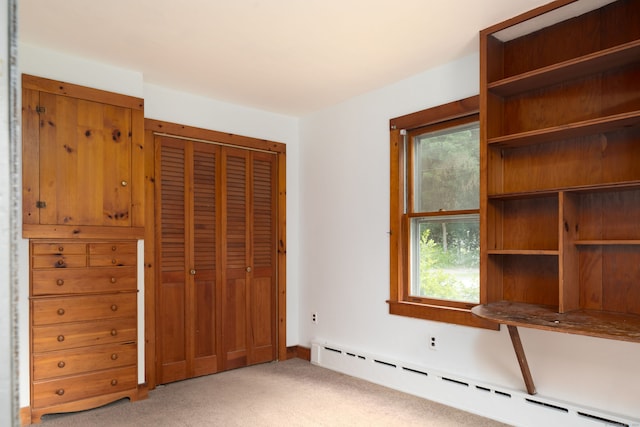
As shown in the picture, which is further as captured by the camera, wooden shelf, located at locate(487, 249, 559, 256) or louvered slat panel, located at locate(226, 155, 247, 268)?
louvered slat panel, located at locate(226, 155, 247, 268)

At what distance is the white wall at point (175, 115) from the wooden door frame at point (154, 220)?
2.7 inches

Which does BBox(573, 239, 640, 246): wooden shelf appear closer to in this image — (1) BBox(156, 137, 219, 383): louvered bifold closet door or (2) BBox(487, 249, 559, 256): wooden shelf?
(2) BBox(487, 249, 559, 256): wooden shelf

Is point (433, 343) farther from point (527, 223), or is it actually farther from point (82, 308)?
point (82, 308)

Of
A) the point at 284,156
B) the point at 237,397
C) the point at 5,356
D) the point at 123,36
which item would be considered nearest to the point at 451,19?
the point at 123,36

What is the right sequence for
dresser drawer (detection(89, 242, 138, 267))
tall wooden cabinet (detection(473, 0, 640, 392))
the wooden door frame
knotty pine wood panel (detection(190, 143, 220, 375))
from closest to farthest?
tall wooden cabinet (detection(473, 0, 640, 392)) → dresser drawer (detection(89, 242, 138, 267)) → the wooden door frame → knotty pine wood panel (detection(190, 143, 220, 375))

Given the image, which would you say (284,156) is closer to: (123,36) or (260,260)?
(260,260)

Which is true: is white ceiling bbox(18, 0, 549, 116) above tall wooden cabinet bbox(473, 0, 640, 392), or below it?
above

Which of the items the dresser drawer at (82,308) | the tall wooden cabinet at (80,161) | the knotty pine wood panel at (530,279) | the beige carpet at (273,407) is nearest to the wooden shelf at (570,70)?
the knotty pine wood panel at (530,279)

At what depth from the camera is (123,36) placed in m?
2.70

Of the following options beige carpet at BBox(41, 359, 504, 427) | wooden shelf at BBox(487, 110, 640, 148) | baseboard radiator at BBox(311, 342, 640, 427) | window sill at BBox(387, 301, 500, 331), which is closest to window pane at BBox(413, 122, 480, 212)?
wooden shelf at BBox(487, 110, 640, 148)

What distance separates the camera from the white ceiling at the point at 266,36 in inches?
93.1

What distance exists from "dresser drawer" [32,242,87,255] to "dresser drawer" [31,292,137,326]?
0.30 metres

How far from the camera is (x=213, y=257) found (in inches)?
153

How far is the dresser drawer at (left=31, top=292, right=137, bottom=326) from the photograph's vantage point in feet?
9.20
